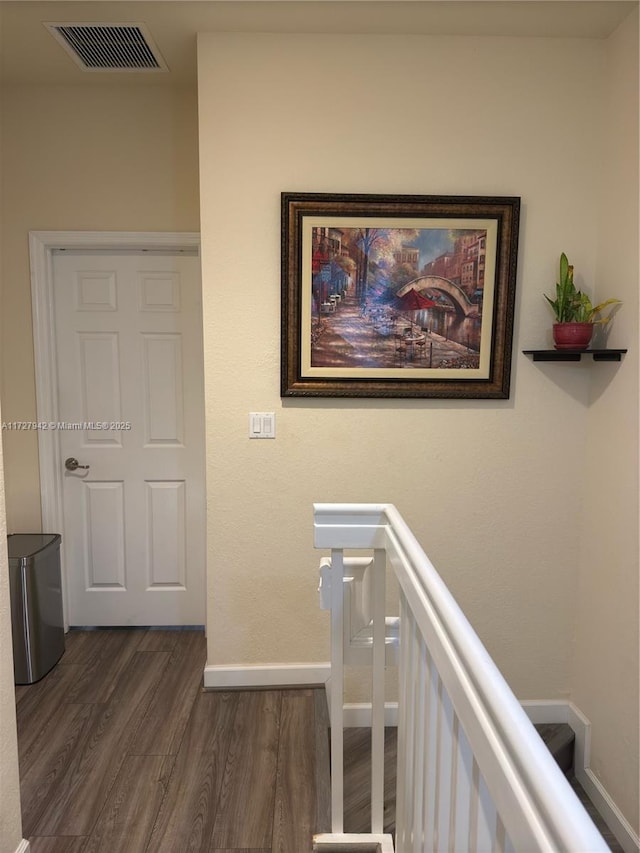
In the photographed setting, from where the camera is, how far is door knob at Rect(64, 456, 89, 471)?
124 inches

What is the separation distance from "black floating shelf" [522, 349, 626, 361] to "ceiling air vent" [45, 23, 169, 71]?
1.92m

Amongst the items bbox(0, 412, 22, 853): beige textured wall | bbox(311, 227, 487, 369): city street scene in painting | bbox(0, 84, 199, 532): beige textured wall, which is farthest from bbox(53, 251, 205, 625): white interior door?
bbox(0, 412, 22, 853): beige textured wall

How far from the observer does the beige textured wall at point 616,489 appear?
7.00 ft

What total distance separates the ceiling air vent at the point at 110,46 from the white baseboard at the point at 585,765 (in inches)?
121

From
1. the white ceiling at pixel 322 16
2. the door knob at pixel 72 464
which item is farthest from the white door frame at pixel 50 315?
the white ceiling at pixel 322 16

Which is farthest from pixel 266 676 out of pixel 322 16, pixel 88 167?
pixel 322 16

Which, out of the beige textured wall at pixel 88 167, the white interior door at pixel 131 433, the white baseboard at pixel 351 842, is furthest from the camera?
the white interior door at pixel 131 433

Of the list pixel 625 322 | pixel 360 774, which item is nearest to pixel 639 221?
pixel 625 322

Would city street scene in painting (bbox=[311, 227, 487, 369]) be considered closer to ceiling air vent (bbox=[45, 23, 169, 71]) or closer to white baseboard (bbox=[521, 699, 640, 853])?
ceiling air vent (bbox=[45, 23, 169, 71])

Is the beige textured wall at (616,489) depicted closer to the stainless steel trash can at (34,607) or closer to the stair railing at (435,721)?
the stair railing at (435,721)

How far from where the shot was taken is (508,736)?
0.68 metres

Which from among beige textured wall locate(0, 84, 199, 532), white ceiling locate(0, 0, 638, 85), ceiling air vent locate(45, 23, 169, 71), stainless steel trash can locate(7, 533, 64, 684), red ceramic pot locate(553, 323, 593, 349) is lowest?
stainless steel trash can locate(7, 533, 64, 684)

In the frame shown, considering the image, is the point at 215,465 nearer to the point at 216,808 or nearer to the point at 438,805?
the point at 216,808

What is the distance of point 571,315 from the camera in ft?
7.81
